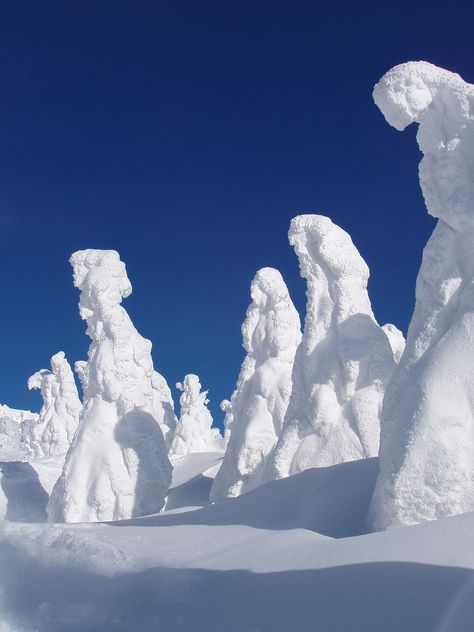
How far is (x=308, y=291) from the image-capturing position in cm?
1482

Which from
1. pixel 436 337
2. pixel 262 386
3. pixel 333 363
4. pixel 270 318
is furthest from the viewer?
pixel 270 318

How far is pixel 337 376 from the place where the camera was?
1339 cm

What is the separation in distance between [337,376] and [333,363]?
299 mm

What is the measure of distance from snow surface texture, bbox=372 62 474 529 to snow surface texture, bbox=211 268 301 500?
8091 mm

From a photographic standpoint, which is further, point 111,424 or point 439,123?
point 111,424

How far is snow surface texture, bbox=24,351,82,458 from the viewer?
34.0m

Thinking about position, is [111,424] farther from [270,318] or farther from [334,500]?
[334,500]

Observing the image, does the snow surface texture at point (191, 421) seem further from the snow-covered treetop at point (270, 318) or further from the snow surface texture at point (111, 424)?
the snow surface texture at point (111, 424)

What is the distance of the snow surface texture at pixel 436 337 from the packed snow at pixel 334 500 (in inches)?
0.7

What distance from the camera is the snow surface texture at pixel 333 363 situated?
1259cm

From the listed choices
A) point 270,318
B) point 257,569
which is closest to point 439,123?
point 257,569

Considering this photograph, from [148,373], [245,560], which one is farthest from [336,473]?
[148,373]

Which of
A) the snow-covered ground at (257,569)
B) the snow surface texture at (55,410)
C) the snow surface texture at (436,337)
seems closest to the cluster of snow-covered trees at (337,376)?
the snow surface texture at (436,337)

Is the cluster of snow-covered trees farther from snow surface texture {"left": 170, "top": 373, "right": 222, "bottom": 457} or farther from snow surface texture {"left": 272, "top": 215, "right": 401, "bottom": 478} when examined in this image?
snow surface texture {"left": 170, "top": 373, "right": 222, "bottom": 457}
